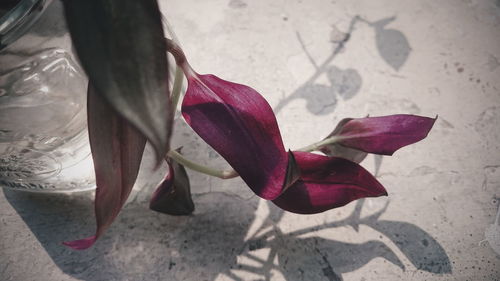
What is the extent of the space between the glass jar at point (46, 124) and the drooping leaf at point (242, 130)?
5.1 inches

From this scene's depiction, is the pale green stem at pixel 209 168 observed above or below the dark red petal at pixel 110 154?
below

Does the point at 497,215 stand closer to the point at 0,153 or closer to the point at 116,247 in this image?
the point at 116,247

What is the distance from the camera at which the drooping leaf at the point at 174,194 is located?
14.5 inches

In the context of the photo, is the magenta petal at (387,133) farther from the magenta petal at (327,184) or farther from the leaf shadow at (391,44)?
the leaf shadow at (391,44)

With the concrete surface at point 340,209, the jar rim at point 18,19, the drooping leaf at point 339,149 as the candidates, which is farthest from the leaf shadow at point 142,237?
the jar rim at point 18,19

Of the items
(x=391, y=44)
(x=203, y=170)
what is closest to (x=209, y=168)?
(x=203, y=170)

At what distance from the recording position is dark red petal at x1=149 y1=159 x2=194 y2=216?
0.37m

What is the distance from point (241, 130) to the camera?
0.86ft

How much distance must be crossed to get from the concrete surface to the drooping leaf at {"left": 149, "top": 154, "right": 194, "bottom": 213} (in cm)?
3

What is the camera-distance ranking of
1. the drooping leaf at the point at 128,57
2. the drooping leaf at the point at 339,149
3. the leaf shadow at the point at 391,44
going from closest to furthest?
the drooping leaf at the point at 128,57 → the drooping leaf at the point at 339,149 → the leaf shadow at the point at 391,44

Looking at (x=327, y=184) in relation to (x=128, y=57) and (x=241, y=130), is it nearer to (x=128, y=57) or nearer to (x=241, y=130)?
(x=241, y=130)

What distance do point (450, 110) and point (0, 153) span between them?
55 cm

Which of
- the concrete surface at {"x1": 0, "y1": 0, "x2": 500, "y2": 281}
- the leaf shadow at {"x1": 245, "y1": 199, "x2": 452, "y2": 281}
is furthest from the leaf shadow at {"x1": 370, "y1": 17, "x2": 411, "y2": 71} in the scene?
the leaf shadow at {"x1": 245, "y1": 199, "x2": 452, "y2": 281}

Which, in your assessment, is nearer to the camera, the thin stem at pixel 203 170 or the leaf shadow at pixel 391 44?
the thin stem at pixel 203 170
